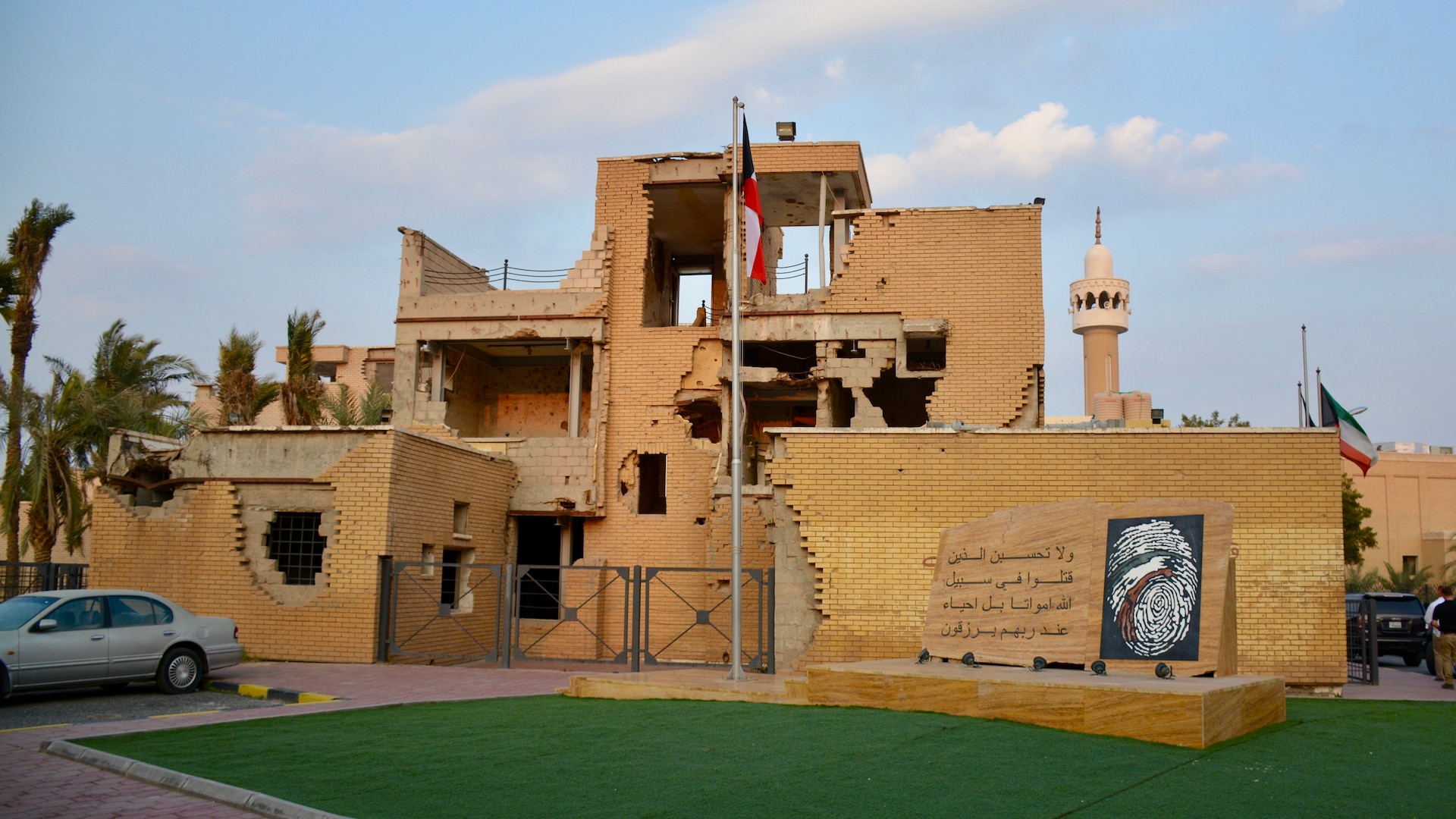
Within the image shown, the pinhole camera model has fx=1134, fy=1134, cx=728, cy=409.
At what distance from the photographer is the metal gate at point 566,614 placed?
18.4m

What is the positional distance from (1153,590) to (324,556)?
544 inches

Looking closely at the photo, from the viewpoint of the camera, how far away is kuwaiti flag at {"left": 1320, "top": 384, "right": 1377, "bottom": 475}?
62.5 ft

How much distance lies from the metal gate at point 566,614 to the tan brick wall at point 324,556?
0.47 metres

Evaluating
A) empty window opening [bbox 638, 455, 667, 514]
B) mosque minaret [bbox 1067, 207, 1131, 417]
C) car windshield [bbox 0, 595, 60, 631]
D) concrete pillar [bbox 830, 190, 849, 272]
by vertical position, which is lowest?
car windshield [bbox 0, 595, 60, 631]

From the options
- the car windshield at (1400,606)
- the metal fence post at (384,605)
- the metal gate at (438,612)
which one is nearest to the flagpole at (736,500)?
the metal gate at (438,612)

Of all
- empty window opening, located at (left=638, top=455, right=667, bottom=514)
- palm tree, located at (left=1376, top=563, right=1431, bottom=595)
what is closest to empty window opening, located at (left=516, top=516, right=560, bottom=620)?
empty window opening, located at (left=638, top=455, right=667, bottom=514)

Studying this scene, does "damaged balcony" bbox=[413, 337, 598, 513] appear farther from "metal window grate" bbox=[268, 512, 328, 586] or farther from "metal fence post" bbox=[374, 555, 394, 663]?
"metal fence post" bbox=[374, 555, 394, 663]

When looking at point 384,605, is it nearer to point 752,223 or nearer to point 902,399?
point 752,223

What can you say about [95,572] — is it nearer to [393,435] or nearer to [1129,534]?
[393,435]

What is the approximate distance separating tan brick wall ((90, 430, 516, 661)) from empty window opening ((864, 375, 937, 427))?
513 inches

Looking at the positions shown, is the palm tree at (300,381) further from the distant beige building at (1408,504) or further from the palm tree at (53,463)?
the distant beige building at (1408,504)

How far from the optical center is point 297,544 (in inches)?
802

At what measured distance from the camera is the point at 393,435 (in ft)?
63.8

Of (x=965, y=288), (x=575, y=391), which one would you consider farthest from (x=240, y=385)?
(x=965, y=288)
